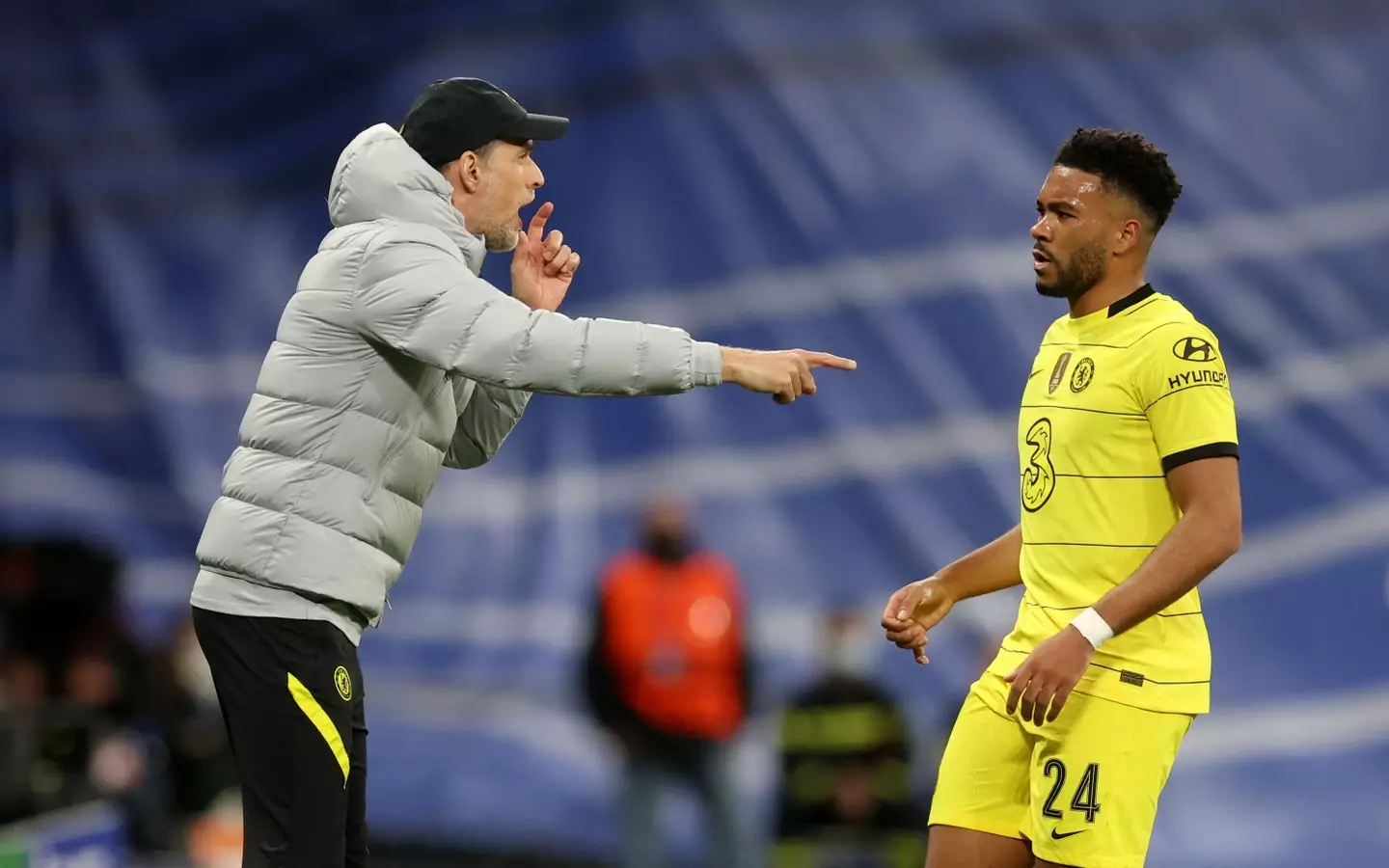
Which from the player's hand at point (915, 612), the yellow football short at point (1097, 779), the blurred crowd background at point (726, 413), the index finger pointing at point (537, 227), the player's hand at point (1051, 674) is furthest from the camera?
the blurred crowd background at point (726, 413)

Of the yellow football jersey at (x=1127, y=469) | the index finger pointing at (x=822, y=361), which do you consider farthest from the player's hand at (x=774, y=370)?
the yellow football jersey at (x=1127, y=469)

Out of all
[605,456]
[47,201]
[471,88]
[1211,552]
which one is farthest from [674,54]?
[1211,552]

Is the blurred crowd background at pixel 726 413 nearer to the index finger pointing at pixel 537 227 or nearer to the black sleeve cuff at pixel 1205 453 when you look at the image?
the index finger pointing at pixel 537 227

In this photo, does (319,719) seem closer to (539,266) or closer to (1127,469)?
(539,266)

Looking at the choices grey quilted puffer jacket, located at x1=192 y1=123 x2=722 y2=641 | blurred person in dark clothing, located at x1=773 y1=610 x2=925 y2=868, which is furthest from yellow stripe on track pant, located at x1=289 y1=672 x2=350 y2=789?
blurred person in dark clothing, located at x1=773 y1=610 x2=925 y2=868

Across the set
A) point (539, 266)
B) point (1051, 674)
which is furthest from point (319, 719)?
point (1051, 674)

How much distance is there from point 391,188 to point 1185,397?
1.50 m

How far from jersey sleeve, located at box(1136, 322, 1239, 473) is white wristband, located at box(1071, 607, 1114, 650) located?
0.99 ft

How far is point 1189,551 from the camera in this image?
3.03 m

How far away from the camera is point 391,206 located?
331 centimetres

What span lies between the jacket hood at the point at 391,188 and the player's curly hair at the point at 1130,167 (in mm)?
1194

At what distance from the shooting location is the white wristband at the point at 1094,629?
3.04 meters

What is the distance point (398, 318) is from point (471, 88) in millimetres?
531

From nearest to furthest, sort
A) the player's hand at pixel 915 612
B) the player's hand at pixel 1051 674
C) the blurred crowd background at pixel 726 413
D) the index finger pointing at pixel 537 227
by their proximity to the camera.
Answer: the player's hand at pixel 1051 674
the player's hand at pixel 915 612
the index finger pointing at pixel 537 227
the blurred crowd background at pixel 726 413
